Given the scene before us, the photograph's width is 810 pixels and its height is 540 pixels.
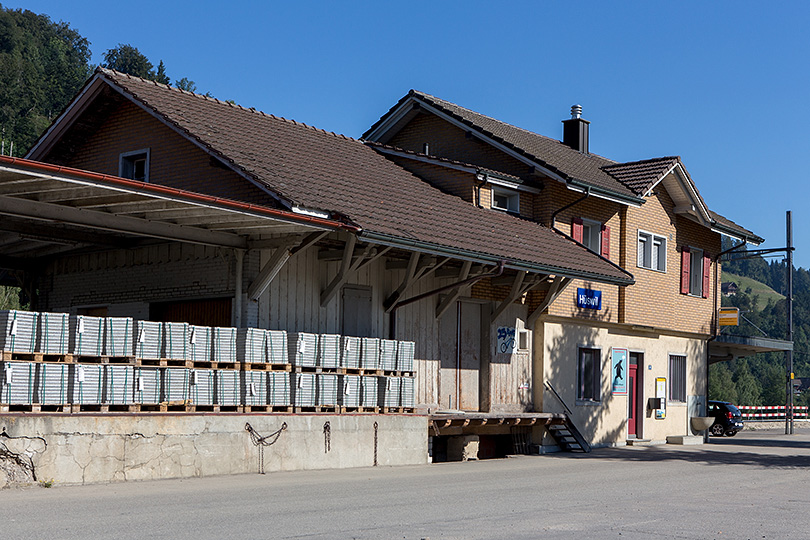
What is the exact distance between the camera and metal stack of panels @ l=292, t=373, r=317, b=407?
1803cm

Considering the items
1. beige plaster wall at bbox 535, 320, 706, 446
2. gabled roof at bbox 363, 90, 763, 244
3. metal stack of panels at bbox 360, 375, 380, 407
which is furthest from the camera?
gabled roof at bbox 363, 90, 763, 244

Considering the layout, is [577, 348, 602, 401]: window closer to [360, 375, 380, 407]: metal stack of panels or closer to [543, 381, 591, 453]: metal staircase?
[543, 381, 591, 453]: metal staircase

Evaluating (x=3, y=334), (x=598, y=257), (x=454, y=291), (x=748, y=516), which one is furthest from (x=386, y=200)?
(x=748, y=516)

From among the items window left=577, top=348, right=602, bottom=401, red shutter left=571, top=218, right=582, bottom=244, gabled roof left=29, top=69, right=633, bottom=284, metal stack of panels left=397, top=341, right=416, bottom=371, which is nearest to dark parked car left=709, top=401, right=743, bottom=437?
window left=577, top=348, right=602, bottom=401

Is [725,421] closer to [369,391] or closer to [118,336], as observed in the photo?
[369,391]

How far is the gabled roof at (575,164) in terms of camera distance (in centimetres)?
2636

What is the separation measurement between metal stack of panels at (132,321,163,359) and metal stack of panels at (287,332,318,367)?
8.81 feet

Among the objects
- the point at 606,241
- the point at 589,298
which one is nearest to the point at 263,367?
the point at 589,298

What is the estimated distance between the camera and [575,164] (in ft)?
94.1

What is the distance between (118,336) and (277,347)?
315 centimetres

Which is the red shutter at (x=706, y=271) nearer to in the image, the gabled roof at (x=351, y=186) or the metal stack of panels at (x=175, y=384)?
the gabled roof at (x=351, y=186)

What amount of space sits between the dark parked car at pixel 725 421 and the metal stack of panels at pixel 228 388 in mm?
26611

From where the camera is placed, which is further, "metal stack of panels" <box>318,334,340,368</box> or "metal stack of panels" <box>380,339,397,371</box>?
"metal stack of panels" <box>380,339,397,371</box>

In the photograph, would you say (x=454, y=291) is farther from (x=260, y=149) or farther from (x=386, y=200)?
(x=260, y=149)
